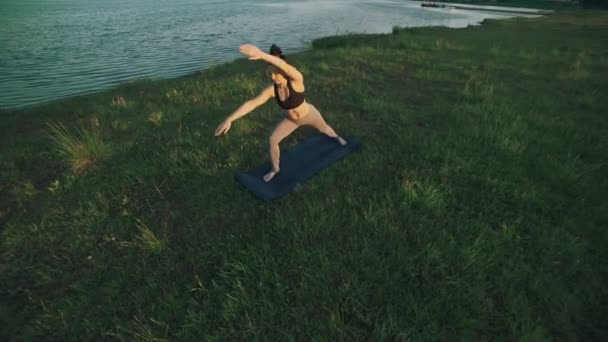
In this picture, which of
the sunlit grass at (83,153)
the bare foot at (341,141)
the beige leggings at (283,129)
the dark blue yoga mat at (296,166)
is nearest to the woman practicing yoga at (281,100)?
the beige leggings at (283,129)

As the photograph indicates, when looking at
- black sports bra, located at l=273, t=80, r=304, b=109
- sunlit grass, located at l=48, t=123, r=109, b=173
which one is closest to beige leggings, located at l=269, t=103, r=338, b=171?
black sports bra, located at l=273, t=80, r=304, b=109

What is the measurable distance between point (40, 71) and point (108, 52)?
6.17 meters

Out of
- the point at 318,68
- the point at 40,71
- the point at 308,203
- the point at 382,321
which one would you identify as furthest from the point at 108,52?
the point at 382,321

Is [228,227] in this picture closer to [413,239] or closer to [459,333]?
[413,239]

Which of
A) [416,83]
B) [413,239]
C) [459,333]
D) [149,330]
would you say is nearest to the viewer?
[459,333]

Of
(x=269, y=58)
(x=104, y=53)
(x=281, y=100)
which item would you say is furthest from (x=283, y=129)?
(x=104, y=53)

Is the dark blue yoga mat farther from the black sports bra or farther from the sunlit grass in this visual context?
the sunlit grass

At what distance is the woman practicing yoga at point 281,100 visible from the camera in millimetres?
3471

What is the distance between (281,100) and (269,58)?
2.28 feet

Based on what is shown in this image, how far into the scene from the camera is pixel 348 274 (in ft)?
8.21

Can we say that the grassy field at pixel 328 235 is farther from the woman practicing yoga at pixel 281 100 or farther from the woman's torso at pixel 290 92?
the woman's torso at pixel 290 92

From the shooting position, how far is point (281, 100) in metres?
3.81

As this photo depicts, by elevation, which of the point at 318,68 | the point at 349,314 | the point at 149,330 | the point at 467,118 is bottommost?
the point at 149,330

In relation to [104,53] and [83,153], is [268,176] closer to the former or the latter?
[83,153]
